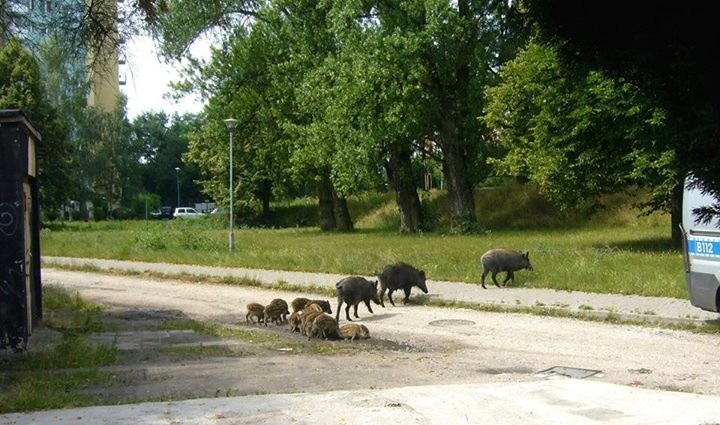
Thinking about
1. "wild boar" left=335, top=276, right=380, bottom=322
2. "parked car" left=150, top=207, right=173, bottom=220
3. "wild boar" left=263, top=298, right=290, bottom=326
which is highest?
"parked car" left=150, top=207, right=173, bottom=220

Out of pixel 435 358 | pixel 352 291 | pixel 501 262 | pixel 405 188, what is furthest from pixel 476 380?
pixel 405 188

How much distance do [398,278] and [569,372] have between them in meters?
6.59

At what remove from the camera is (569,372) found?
995 cm

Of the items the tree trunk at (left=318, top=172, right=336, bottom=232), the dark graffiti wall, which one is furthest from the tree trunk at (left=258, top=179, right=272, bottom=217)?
the dark graffiti wall

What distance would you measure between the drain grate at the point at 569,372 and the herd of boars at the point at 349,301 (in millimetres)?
3241

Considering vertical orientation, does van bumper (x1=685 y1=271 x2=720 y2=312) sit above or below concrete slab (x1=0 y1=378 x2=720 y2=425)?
above

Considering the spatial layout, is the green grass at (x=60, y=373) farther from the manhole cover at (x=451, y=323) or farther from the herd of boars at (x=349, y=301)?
the manhole cover at (x=451, y=323)

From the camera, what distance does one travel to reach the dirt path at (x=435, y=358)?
9.28 metres

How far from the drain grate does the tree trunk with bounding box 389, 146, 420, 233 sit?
110 feet

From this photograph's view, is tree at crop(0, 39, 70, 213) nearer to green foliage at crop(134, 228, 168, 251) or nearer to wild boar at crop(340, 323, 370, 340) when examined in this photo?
green foliage at crop(134, 228, 168, 251)

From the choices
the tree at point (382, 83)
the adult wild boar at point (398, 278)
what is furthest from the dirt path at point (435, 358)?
the tree at point (382, 83)

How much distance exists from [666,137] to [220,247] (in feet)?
91.3

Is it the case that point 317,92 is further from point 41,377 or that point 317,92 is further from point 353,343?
point 41,377

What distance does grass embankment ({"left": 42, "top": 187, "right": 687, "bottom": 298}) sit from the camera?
18.3 m
